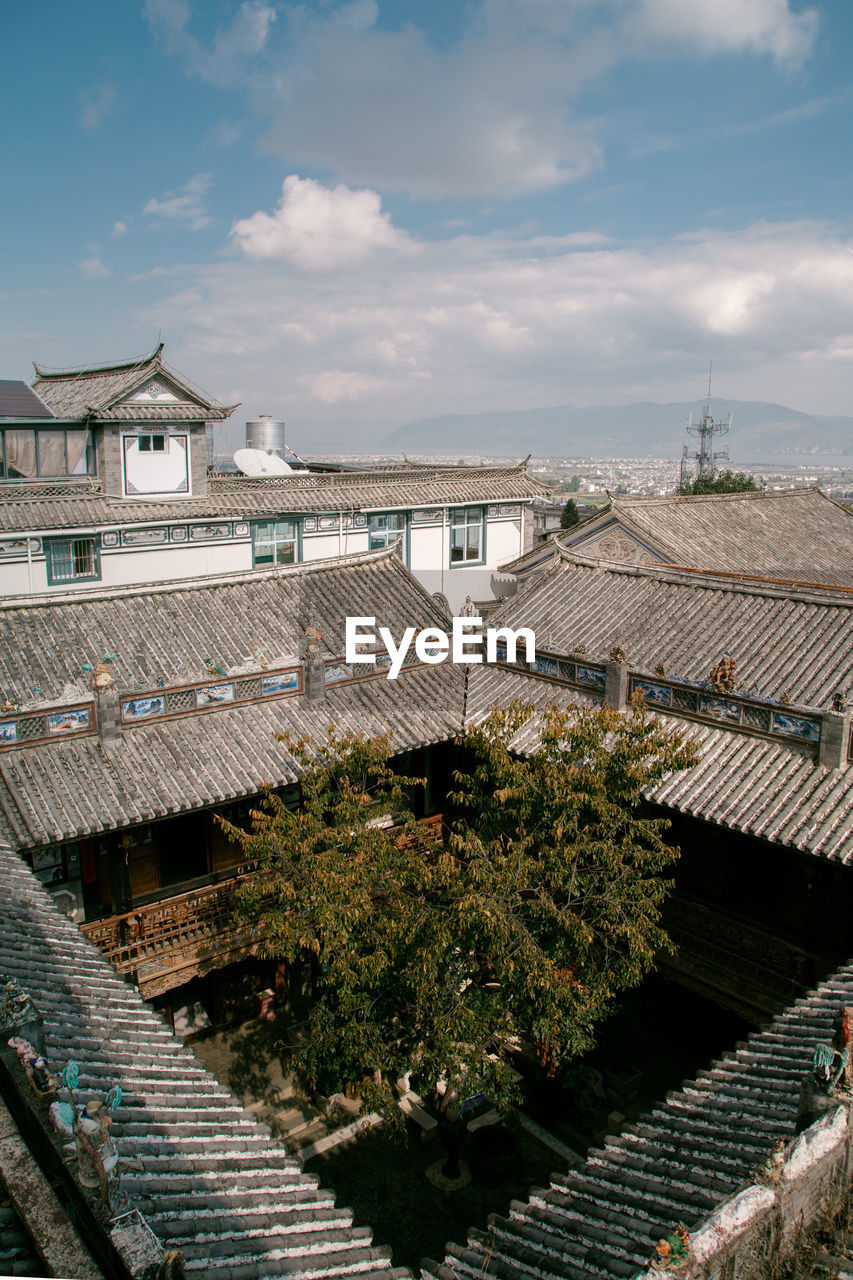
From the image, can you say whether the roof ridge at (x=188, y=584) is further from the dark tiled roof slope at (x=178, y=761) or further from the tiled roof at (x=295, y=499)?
the tiled roof at (x=295, y=499)

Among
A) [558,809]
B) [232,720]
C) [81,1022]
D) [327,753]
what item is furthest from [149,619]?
[81,1022]

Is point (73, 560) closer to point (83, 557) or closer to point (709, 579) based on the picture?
point (83, 557)

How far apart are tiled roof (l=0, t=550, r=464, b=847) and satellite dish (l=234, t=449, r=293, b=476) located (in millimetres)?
23922

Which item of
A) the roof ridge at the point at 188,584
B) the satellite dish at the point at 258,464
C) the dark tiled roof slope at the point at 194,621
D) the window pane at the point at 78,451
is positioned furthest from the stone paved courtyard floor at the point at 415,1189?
the satellite dish at the point at 258,464

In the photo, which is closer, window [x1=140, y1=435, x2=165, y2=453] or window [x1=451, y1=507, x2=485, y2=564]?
window [x1=140, y1=435, x2=165, y2=453]

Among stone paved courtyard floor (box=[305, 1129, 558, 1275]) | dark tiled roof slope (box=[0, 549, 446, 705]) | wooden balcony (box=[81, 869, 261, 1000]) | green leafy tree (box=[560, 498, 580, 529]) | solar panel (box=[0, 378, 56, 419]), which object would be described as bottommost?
stone paved courtyard floor (box=[305, 1129, 558, 1275])

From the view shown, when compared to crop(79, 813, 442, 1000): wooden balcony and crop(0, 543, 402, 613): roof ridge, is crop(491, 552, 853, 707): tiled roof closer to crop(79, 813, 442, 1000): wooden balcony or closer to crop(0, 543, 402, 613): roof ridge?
crop(0, 543, 402, 613): roof ridge

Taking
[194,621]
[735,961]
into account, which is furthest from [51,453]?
[735,961]

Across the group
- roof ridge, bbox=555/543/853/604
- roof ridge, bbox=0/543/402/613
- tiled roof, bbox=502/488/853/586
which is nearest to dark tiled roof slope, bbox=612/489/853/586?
tiled roof, bbox=502/488/853/586

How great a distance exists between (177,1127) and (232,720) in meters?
10.2

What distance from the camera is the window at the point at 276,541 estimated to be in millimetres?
34438

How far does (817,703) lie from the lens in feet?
50.9

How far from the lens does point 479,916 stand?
11.4 metres

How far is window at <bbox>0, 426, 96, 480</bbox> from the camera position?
32.3 meters
